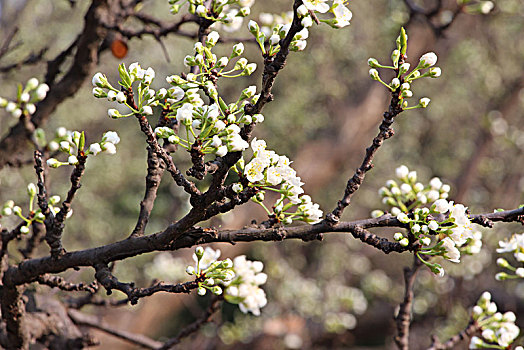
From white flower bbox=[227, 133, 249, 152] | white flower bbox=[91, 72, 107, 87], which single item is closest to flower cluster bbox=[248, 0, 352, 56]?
white flower bbox=[227, 133, 249, 152]

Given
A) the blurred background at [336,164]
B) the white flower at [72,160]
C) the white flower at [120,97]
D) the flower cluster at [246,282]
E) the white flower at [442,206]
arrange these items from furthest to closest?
the blurred background at [336,164], the flower cluster at [246,282], the white flower at [442,206], the white flower at [72,160], the white flower at [120,97]

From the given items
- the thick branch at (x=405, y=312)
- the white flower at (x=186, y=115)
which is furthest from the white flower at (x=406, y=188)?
the white flower at (x=186, y=115)

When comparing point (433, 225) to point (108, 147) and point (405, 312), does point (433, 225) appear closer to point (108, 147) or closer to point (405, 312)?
point (108, 147)

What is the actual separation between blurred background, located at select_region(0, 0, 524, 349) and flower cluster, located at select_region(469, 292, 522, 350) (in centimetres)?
260

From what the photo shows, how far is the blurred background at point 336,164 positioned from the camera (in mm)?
6715

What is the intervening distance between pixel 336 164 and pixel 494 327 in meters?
4.63

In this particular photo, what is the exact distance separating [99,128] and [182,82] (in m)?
12.4

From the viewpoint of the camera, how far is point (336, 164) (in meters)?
7.24

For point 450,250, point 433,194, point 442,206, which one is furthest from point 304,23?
point 433,194

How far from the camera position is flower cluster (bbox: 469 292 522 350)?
2.56m

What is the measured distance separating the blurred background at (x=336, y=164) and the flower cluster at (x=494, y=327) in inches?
102

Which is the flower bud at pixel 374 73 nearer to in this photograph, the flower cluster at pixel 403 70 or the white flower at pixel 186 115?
the flower cluster at pixel 403 70

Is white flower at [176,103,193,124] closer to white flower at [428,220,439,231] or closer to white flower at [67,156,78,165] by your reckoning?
white flower at [67,156,78,165]

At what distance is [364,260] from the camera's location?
10016mm
